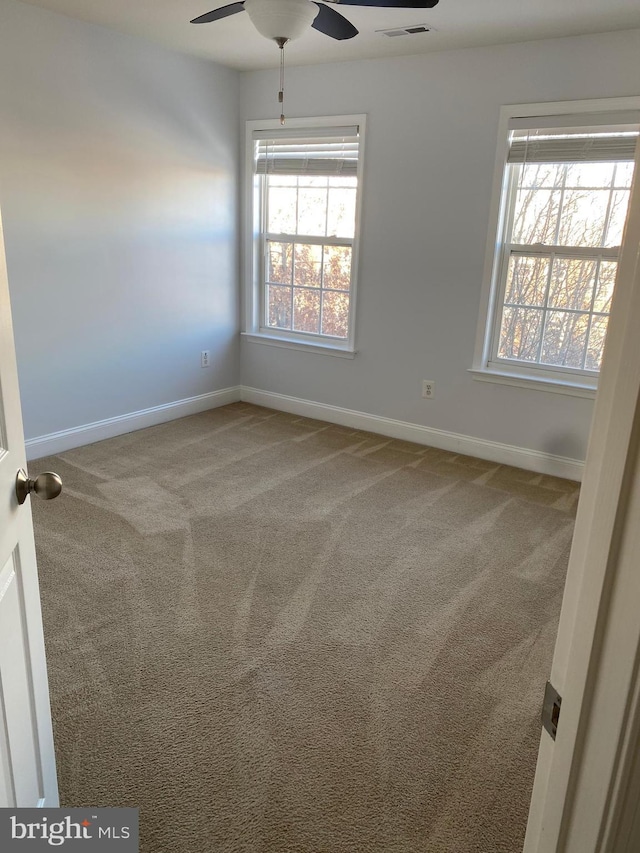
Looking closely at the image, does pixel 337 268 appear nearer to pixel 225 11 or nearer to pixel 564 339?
pixel 564 339

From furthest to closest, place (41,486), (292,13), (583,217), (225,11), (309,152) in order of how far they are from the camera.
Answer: (309,152) → (583,217) → (225,11) → (292,13) → (41,486)

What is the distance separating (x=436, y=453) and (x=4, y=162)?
313cm

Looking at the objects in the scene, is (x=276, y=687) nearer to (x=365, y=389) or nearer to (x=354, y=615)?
(x=354, y=615)

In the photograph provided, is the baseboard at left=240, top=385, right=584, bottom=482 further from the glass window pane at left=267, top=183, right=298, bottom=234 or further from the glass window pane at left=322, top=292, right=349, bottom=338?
the glass window pane at left=267, top=183, right=298, bottom=234

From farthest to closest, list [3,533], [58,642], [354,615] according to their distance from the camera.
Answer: [354,615] → [58,642] → [3,533]

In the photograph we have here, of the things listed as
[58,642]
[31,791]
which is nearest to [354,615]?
[58,642]

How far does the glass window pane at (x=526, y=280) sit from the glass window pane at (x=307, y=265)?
4.89ft

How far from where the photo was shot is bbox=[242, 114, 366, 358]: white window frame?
4336mm

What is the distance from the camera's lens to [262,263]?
16.6ft

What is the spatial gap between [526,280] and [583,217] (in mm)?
Result: 469

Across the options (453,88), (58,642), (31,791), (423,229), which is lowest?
(58,642)

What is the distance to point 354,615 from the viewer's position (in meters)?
2.48

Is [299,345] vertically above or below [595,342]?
below

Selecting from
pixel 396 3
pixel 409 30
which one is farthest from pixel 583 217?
pixel 396 3
